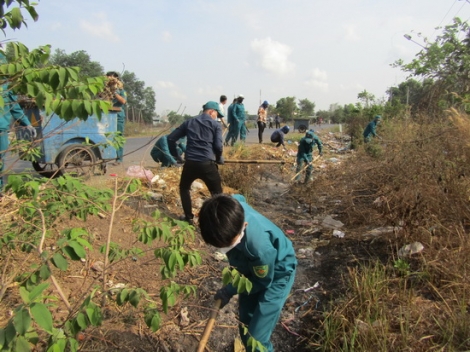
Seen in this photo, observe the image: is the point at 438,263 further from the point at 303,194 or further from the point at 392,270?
the point at 303,194

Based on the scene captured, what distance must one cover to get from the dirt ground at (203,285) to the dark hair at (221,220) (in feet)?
1.05

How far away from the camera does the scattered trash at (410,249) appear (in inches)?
124

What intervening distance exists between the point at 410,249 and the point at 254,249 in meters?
2.12

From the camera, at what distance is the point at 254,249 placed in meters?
1.75

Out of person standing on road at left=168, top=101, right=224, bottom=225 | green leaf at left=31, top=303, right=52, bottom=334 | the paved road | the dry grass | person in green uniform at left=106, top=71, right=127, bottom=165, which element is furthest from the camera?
person in green uniform at left=106, top=71, right=127, bottom=165

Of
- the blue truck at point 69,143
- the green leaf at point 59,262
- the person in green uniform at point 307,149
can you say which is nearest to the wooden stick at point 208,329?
the green leaf at point 59,262

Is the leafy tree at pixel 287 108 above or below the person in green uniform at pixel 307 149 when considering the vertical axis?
above

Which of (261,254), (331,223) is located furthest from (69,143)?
(261,254)

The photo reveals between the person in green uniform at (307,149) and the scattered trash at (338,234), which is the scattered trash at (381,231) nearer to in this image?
the scattered trash at (338,234)

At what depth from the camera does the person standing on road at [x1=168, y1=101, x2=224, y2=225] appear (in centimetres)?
420

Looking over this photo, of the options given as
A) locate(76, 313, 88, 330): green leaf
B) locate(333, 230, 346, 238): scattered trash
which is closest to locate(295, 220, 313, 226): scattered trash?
locate(333, 230, 346, 238): scattered trash

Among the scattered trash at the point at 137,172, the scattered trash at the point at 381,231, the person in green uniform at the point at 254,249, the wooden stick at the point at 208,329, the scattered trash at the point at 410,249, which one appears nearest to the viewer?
the wooden stick at the point at 208,329

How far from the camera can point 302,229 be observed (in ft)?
16.1

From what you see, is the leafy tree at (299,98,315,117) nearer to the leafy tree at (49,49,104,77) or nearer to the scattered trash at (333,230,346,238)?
the leafy tree at (49,49,104,77)
